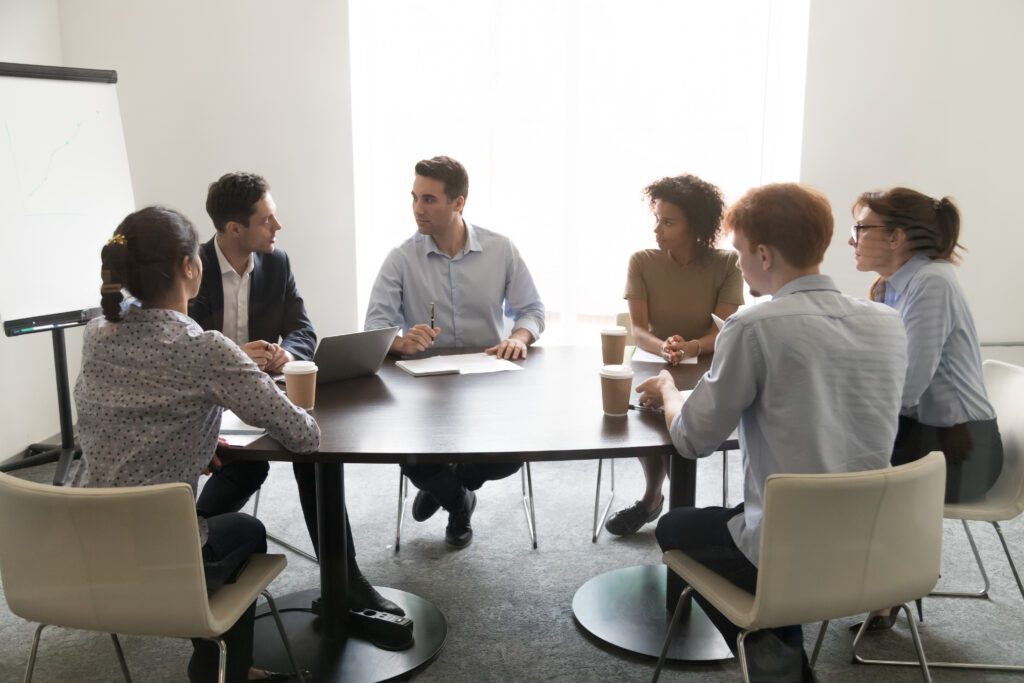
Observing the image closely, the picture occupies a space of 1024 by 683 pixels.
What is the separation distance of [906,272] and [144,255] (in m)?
1.90

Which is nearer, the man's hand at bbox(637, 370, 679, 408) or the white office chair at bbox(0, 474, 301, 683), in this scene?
the white office chair at bbox(0, 474, 301, 683)

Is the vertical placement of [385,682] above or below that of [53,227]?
below

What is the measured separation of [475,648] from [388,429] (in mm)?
875

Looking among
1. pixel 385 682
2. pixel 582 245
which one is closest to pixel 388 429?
pixel 385 682

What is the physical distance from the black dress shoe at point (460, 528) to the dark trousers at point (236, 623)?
1286 millimetres

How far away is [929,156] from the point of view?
441 cm

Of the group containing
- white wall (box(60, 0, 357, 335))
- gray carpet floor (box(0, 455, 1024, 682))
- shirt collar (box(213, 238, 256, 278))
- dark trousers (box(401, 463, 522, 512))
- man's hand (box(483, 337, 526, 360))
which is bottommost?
gray carpet floor (box(0, 455, 1024, 682))

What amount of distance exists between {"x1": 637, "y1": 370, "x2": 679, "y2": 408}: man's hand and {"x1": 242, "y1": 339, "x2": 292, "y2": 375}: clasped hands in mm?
1010

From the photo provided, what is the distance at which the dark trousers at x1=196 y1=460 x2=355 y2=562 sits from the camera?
2.46m

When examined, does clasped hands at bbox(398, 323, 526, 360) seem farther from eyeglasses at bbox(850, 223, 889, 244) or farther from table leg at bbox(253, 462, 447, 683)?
eyeglasses at bbox(850, 223, 889, 244)

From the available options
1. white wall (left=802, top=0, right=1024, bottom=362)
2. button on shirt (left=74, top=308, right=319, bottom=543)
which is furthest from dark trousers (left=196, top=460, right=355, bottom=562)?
white wall (left=802, top=0, right=1024, bottom=362)

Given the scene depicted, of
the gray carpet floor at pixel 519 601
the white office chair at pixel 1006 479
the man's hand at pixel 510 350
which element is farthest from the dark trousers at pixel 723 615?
the man's hand at pixel 510 350

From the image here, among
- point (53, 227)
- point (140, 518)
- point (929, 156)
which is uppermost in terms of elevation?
point (929, 156)

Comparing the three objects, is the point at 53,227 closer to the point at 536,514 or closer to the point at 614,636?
the point at 536,514
